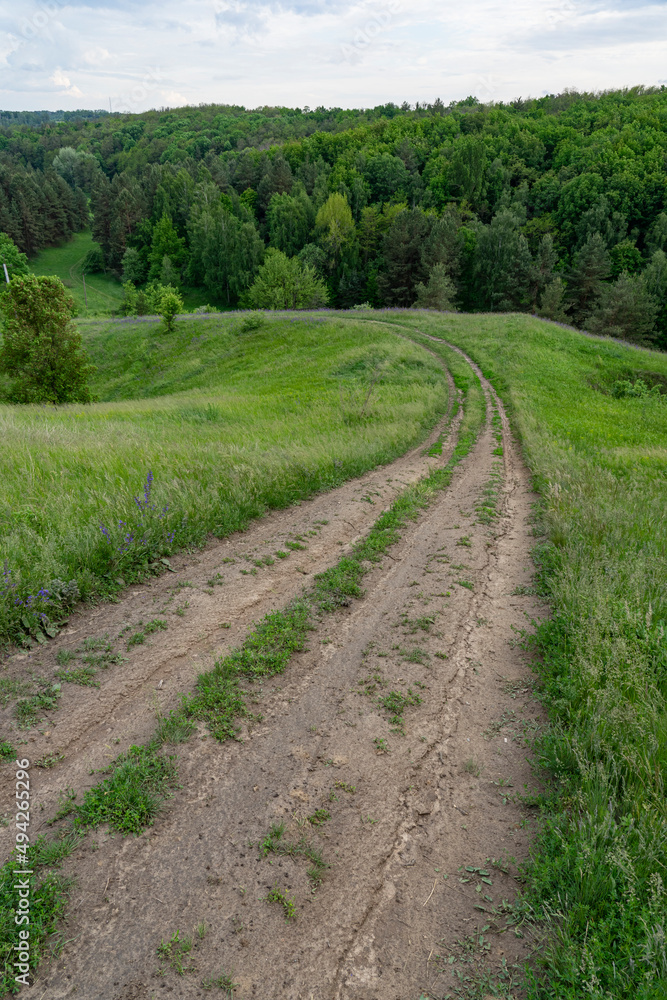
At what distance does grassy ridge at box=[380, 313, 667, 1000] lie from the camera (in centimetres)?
279

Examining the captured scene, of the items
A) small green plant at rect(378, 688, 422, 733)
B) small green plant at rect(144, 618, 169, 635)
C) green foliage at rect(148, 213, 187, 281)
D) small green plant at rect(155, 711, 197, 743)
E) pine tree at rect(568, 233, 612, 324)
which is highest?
green foliage at rect(148, 213, 187, 281)

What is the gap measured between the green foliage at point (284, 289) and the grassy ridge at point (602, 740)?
68.3 m

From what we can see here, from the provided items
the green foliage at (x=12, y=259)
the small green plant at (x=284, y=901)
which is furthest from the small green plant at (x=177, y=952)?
the green foliage at (x=12, y=259)

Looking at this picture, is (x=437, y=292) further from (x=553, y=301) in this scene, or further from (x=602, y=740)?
(x=602, y=740)

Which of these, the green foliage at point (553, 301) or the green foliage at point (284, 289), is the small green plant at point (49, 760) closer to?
the green foliage at point (284, 289)

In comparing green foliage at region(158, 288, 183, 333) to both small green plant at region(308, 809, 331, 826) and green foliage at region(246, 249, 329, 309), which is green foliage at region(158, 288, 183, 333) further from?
small green plant at region(308, 809, 331, 826)

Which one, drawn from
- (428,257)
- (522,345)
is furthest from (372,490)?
(428,257)

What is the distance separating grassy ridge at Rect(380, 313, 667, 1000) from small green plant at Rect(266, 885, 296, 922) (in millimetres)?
1456

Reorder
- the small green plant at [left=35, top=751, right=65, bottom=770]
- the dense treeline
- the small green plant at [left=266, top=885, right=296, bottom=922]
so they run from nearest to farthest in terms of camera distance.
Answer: the small green plant at [left=266, top=885, right=296, bottom=922]
the small green plant at [left=35, top=751, right=65, bottom=770]
the dense treeline

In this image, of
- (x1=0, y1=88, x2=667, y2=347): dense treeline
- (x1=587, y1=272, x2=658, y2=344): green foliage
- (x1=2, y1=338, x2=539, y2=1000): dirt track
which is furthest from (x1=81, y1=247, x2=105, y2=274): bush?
(x1=2, y1=338, x2=539, y2=1000): dirt track

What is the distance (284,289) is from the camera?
2844 inches

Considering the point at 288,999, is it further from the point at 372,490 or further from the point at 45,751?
the point at 372,490

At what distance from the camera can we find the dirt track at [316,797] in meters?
2.96

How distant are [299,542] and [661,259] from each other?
8458 centimetres
